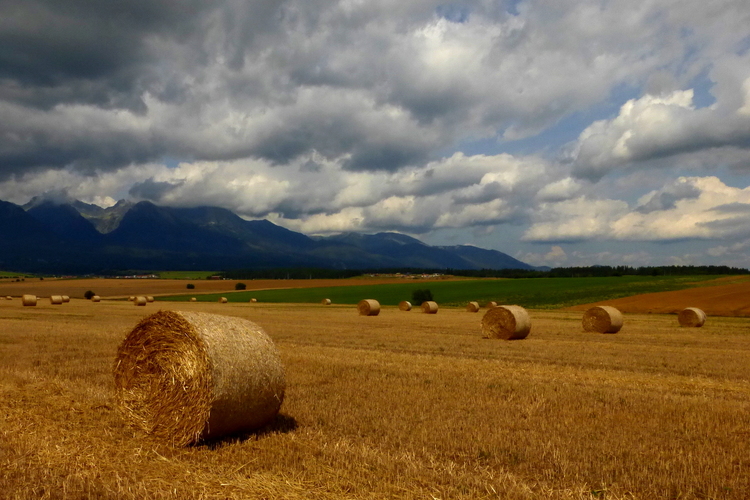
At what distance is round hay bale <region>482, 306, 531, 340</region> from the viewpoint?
21.5m

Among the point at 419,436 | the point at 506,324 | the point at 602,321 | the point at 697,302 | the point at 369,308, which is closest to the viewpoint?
the point at 419,436

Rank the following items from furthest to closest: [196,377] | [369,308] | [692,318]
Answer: [369,308] → [692,318] → [196,377]

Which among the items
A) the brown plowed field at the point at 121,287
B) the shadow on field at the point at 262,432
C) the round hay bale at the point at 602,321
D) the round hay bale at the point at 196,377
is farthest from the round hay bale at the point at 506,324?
the brown plowed field at the point at 121,287

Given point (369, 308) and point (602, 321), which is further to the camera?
point (369, 308)

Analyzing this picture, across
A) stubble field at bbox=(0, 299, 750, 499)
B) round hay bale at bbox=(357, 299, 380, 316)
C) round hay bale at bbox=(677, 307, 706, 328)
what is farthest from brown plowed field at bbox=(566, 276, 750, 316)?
stubble field at bbox=(0, 299, 750, 499)

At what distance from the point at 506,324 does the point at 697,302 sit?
85.2 feet

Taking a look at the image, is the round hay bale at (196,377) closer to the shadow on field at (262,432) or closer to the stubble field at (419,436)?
the shadow on field at (262,432)

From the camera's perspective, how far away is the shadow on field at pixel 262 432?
293 inches

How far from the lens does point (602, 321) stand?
24469mm

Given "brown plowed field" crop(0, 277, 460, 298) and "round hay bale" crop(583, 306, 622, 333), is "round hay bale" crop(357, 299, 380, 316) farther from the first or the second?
"brown plowed field" crop(0, 277, 460, 298)

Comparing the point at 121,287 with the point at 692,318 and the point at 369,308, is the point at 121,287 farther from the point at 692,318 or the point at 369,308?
the point at 692,318

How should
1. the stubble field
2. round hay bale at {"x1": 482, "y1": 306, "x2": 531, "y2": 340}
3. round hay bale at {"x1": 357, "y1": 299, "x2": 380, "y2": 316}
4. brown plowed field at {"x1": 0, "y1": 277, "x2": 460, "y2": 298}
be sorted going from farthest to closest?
1. brown plowed field at {"x1": 0, "y1": 277, "x2": 460, "y2": 298}
2. round hay bale at {"x1": 357, "y1": 299, "x2": 380, "y2": 316}
3. round hay bale at {"x1": 482, "y1": 306, "x2": 531, "y2": 340}
4. the stubble field

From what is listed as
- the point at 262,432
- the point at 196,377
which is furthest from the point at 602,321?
the point at 196,377

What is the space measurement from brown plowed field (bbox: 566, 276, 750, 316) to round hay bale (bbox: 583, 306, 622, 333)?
15.4 metres
